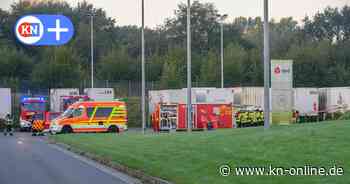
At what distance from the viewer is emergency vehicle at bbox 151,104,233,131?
5225 cm

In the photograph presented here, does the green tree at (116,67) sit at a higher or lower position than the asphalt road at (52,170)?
higher

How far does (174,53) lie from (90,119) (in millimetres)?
33903

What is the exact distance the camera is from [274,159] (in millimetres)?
18781

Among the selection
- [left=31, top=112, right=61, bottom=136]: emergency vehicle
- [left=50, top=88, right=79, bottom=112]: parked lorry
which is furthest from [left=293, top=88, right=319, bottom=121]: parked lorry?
[left=31, top=112, right=61, bottom=136]: emergency vehicle

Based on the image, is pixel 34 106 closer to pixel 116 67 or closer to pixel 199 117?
pixel 199 117

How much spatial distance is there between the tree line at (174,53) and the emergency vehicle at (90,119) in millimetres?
18738

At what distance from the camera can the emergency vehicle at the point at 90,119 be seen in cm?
4922

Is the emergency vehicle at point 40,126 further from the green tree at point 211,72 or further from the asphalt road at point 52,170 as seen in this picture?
the green tree at point 211,72

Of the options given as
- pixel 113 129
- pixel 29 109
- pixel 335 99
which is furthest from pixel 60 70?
pixel 335 99

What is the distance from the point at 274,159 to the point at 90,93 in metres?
43.1

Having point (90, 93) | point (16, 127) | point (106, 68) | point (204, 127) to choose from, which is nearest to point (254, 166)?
point (204, 127)

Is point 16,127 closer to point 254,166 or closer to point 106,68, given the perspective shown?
point 106,68

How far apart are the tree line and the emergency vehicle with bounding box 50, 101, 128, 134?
61.5ft

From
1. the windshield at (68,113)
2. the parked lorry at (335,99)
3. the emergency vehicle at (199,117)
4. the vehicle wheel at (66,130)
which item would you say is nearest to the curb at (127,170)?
the windshield at (68,113)
